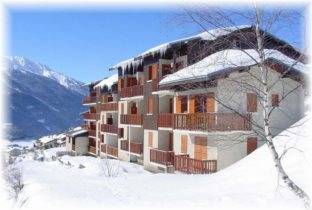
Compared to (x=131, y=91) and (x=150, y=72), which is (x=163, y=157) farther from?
(x=131, y=91)

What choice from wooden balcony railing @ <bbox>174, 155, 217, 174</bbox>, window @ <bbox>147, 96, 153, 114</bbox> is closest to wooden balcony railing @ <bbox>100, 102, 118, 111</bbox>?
window @ <bbox>147, 96, 153, 114</bbox>

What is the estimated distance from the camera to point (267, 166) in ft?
69.6

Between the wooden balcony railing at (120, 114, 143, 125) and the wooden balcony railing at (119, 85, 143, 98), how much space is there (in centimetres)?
170

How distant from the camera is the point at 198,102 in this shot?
29156 mm

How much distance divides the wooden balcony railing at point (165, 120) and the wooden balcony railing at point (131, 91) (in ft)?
21.0

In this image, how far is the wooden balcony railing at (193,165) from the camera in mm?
25844

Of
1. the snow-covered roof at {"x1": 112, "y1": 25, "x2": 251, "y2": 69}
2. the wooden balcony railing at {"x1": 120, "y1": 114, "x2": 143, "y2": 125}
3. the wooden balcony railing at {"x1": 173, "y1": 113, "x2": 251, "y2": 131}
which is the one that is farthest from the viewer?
the wooden balcony railing at {"x1": 120, "y1": 114, "x2": 143, "y2": 125}

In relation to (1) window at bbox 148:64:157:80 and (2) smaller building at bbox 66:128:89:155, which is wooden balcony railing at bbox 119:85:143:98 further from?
(2) smaller building at bbox 66:128:89:155

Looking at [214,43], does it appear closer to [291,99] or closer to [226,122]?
[226,122]

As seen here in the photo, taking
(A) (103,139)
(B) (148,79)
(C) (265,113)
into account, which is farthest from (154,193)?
(A) (103,139)

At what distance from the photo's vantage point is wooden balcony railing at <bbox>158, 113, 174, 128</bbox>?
3130 centimetres

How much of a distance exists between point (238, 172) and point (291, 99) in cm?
743

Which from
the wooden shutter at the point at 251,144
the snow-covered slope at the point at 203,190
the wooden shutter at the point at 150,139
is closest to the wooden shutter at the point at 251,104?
the wooden shutter at the point at 251,144

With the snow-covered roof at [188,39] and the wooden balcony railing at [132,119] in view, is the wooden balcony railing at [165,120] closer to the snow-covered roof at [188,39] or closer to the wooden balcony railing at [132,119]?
the snow-covered roof at [188,39]
